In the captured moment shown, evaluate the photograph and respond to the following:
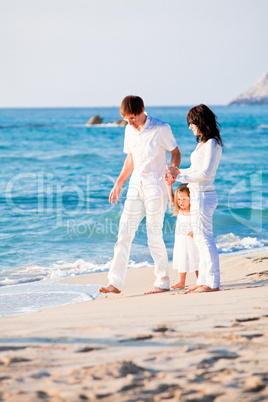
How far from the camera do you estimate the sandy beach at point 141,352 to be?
2543 millimetres

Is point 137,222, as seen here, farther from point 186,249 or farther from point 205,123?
point 205,123

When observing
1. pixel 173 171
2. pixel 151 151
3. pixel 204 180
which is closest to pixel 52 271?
pixel 151 151

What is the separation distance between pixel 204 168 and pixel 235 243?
476 cm

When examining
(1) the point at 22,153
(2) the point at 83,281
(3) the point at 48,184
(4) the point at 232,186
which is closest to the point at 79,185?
(3) the point at 48,184

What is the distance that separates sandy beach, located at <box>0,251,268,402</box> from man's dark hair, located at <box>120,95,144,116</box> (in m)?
1.77

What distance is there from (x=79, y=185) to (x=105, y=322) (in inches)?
524

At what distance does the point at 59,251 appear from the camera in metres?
8.67

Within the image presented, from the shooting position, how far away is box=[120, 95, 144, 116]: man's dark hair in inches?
189

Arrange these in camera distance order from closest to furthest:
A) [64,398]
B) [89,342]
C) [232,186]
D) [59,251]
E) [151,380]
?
1. [64,398]
2. [151,380]
3. [89,342]
4. [59,251]
5. [232,186]

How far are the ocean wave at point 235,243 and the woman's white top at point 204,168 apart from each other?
13.2 ft

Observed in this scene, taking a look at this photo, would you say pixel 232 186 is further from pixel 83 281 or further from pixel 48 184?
pixel 83 281

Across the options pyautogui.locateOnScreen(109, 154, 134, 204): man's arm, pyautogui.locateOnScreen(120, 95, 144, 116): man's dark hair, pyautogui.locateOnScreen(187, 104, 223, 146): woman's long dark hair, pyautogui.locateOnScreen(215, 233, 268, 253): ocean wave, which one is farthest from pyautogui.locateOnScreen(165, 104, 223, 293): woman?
pyautogui.locateOnScreen(215, 233, 268, 253): ocean wave

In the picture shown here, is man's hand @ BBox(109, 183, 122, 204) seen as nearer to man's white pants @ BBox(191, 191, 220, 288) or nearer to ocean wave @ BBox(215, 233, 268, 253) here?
man's white pants @ BBox(191, 191, 220, 288)

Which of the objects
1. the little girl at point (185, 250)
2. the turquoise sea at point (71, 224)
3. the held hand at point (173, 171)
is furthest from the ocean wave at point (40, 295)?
the held hand at point (173, 171)
